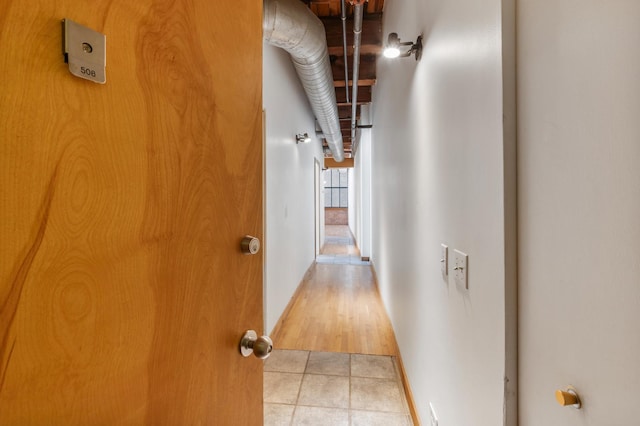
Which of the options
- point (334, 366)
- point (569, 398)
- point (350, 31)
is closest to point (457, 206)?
point (569, 398)

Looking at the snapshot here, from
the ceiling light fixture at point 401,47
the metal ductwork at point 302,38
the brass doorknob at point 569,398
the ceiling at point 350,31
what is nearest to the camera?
the brass doorknob at point 569,398

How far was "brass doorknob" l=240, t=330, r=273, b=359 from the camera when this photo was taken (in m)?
0.82

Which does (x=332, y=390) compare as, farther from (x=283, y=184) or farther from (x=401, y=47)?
(x=401, y=47)

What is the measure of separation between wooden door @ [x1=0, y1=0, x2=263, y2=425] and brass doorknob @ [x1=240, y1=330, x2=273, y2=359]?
0.03m

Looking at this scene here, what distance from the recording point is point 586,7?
489 millimetres

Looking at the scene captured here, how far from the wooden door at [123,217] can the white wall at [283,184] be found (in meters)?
1.69

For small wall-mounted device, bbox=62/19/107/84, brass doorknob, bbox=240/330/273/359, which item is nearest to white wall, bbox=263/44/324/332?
brass doorknob, bbox=240/330/273/359

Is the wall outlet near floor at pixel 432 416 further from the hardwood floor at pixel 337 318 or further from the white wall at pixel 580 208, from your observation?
the hardwood floor at pixel 337 318

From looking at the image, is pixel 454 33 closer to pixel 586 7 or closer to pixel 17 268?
pixel 586 7

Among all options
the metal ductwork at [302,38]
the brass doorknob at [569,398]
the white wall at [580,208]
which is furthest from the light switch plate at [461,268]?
the metal ductwork at [302,38]

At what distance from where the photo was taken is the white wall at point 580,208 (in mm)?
423

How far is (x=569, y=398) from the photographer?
52 centimetres

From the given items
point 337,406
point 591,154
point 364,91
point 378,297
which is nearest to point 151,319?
point 591,154

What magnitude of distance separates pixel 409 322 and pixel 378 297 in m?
1.94
